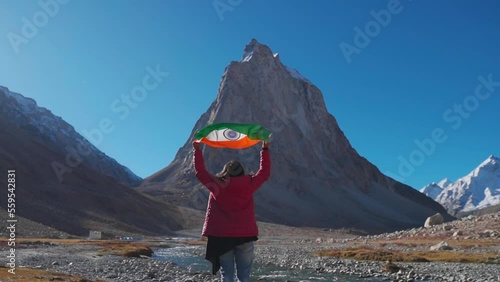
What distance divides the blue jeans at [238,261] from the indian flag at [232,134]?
7.57 feet

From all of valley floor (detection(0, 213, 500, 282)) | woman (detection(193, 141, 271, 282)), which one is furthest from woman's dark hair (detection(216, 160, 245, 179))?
valley floor (detection(0, 213, 500, 282))

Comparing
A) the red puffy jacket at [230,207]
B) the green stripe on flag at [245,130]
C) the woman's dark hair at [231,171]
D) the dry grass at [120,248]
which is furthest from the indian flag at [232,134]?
the dry grass at [120,248]

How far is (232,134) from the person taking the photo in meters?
10.1

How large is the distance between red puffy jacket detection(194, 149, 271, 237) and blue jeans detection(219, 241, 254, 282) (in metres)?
0.35

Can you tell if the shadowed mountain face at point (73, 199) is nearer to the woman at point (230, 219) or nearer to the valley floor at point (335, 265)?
the valley floor at point (335, 265)

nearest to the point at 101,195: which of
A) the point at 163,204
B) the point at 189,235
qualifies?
the point at 163,204

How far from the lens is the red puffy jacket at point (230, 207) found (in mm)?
8789

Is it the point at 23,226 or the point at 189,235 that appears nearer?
the point at 23,226

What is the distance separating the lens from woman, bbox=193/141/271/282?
8.80 meters

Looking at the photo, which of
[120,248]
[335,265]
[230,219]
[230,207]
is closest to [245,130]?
Result: [230,207]

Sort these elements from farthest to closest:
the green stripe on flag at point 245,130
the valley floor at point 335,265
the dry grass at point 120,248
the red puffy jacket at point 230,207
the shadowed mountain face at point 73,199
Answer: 1. the shadowed mountain face at point 73,199
2. the dry grass at point 120,248
3. the valley floor at point 335,265
4. the green stripe on flag at point 245,130
5. the red puffy jacket at point 230,207

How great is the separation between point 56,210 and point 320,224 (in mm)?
114554

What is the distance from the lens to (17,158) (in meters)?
170

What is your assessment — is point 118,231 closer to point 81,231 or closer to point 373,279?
point 81,231
